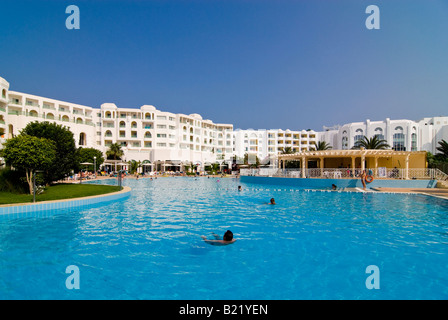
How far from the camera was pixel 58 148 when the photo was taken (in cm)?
1794

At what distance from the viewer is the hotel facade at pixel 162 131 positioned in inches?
1892

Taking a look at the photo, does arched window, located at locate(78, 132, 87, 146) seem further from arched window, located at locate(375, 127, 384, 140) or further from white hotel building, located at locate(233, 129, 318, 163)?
arched window, located at locate(375, 127, 384, 140)

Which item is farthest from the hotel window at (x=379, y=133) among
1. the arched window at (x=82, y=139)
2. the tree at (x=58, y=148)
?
the arched window at (x=82, y=139)

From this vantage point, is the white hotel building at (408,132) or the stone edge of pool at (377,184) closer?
the stone edge of pool at (377,184)

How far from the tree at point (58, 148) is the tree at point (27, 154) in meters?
3.24

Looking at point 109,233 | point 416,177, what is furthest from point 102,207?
point 416,177

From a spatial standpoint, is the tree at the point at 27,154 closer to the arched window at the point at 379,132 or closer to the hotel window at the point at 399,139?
the arched window at the point at 379,132

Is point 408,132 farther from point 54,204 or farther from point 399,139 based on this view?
point 54,204

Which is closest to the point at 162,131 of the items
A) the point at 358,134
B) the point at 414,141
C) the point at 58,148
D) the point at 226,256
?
the point at 58,148

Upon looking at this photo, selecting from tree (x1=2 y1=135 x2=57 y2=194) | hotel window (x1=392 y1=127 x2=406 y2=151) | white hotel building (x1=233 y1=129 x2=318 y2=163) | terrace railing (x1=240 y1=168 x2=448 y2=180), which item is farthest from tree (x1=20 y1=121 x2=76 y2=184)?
hotel window (x1=392 y1=127 x2=406 y2=151)

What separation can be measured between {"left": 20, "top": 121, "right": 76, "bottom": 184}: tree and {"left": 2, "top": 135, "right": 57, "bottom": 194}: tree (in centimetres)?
324

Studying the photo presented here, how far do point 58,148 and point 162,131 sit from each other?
41803 mm

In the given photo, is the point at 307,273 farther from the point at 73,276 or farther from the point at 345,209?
the point at 345,209
